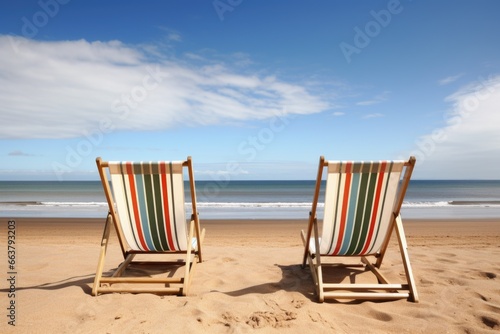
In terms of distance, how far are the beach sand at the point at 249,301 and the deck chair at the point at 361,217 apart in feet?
0.44

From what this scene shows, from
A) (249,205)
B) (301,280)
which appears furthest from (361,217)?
(249,205)

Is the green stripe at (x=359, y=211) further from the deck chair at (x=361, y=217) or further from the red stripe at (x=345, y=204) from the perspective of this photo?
the red stripe at (x=345, y=204)

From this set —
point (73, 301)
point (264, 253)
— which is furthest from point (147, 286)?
point (264, 253)

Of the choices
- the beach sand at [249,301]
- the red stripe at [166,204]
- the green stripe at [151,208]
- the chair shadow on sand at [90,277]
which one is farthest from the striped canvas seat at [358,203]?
the chair shadow on sand at [90,277]

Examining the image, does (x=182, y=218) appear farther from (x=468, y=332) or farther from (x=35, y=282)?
(x=468, y=332)

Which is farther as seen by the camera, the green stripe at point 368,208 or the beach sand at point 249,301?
the green stripe at point 368,208

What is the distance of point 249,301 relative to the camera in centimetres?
261

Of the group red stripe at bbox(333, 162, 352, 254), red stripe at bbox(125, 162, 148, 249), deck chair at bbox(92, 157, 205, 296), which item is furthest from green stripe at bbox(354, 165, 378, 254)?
red stripe at bbox(125, 162, 148, 249)

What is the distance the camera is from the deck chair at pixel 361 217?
271 cm

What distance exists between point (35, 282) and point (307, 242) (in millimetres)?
2820

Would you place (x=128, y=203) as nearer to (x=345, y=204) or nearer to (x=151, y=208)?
(x=151, y=208)

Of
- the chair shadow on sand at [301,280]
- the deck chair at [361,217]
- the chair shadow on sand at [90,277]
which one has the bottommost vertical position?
the chair shadow on sand at [301,280]

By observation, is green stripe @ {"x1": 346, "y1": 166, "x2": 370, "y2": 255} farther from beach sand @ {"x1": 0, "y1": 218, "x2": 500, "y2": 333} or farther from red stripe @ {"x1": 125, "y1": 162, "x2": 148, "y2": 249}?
red stripe @ {"x1": 125, "y1": 162, "x2": 148, "y2": 249}

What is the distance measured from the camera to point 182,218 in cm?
304
